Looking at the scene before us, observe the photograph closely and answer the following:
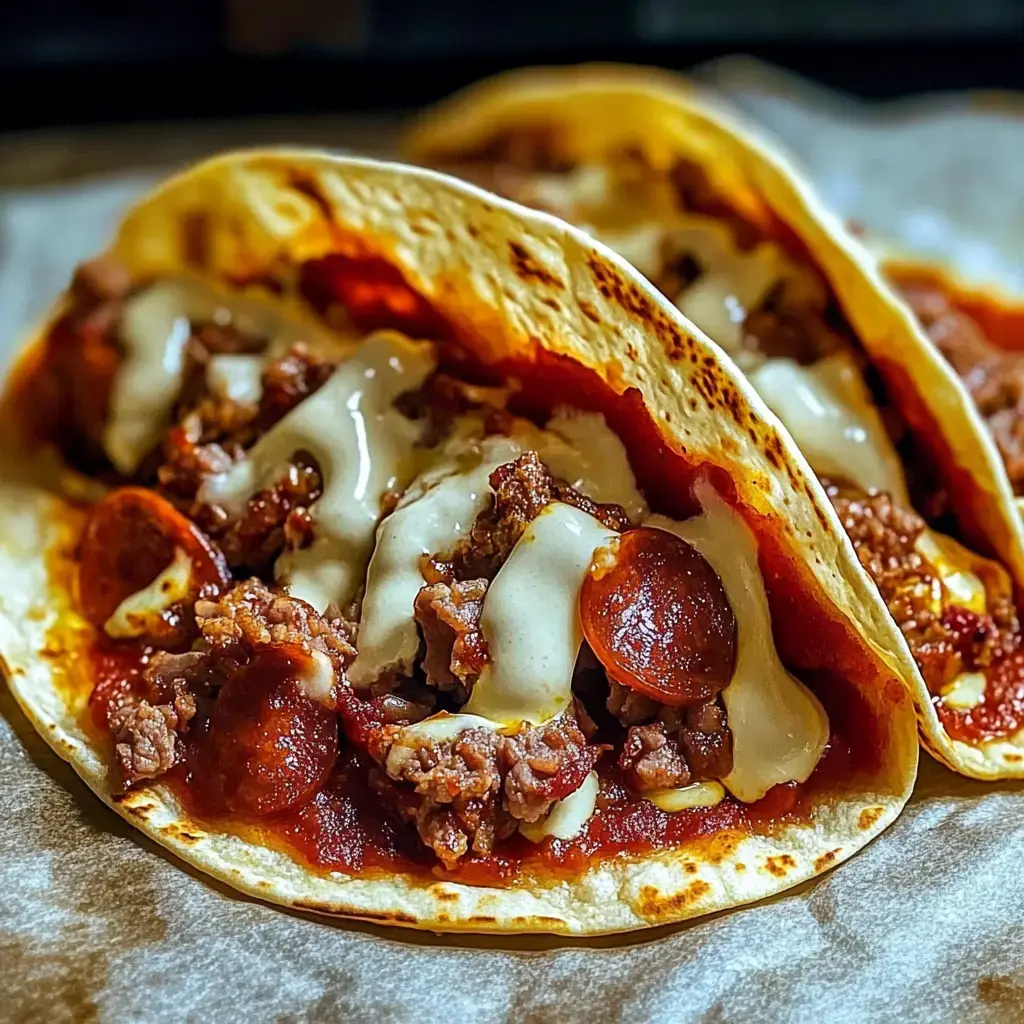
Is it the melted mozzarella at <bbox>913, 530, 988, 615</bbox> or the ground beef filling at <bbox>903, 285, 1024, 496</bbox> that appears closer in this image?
the melted mozzarella at <bbox>913, 530, 988, 615</bbox>

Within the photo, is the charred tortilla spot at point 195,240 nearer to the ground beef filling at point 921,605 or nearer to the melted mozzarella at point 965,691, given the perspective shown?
the ground beef filling at point 921,605

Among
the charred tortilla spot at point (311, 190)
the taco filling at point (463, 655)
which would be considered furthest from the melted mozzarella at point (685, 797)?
the charred tortilla spot at point (311, 190)

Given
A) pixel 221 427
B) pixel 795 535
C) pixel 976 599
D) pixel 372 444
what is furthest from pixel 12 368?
pixel 976 599

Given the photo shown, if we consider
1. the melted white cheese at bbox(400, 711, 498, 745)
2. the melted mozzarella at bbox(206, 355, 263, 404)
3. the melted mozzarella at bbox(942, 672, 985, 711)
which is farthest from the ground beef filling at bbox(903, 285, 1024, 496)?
the melted mozzarella at bbox(206, 355, 263, 404)

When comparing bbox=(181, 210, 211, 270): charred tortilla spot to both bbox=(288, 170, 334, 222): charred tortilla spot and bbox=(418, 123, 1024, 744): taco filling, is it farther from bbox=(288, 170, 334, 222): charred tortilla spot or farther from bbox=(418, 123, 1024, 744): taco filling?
bbox=(418, 123, 1024, 744): taco filling

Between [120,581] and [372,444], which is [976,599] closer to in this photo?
[372,444]

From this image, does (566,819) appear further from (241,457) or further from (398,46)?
(398,46)
